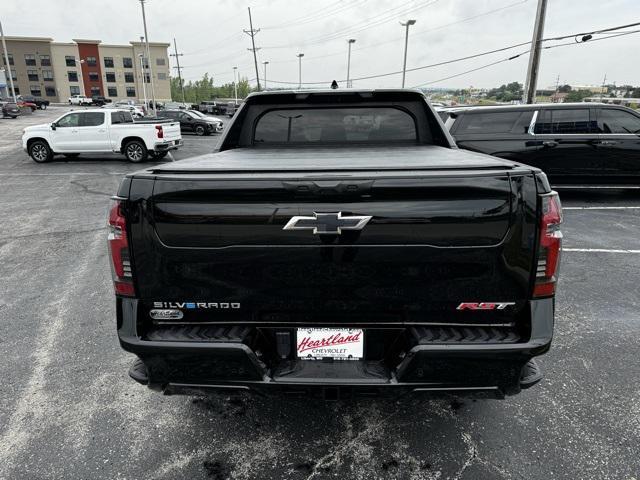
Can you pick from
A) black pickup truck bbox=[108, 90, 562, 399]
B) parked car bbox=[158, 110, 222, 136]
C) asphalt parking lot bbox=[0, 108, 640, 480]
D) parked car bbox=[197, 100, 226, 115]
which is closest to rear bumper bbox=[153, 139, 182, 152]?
asphalt parking lot bbox=[0, 108, 640, 480]

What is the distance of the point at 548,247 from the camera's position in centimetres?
203

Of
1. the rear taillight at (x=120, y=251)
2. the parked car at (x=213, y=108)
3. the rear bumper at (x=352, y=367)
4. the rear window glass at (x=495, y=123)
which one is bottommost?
the rear bumper at (x=352, y=367)

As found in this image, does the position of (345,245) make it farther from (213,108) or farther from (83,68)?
(83,68)

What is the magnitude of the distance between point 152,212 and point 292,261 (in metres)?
0.69

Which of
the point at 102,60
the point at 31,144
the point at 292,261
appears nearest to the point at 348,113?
the point at 292,261

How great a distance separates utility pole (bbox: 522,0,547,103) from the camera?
1889 centimetres

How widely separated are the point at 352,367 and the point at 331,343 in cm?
16

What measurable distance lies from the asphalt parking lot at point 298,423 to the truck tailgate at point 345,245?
2.10ft

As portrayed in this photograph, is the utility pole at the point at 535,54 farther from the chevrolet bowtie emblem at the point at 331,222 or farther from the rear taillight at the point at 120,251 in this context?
the rear taillight at the point at 120,251

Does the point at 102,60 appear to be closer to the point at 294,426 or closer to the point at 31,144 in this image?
the point at 31,144

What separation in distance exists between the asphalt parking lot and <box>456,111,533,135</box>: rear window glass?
5.62 meters

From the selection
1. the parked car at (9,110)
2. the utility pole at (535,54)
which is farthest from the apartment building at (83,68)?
the utility pole at (535,54)

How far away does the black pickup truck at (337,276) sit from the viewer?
1.95 meters

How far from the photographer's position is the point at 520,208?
1945mm
